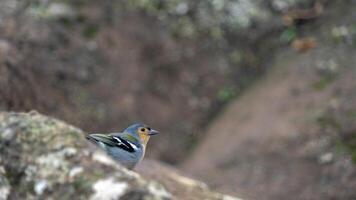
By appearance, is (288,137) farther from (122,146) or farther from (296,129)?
(122,146)

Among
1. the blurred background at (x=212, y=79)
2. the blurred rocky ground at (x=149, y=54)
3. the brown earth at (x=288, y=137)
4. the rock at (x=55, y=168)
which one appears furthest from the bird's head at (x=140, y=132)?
the blurred rocky ground at (x=149, y=54)

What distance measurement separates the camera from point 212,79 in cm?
1554

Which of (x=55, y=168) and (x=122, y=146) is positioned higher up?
(x=122, y=146)

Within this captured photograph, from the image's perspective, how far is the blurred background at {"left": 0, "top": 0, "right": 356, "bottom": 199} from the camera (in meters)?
12.7

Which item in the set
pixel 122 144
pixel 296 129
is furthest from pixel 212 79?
pixel 122 144

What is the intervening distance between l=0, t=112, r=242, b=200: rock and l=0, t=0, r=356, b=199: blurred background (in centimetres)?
607

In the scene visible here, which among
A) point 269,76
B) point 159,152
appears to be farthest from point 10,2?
point 269,76

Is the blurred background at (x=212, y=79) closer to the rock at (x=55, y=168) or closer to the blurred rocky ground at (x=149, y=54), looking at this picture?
the blurred rocky ground at (x=149, y=54)

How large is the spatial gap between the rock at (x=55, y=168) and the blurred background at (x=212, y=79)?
19.9 ft

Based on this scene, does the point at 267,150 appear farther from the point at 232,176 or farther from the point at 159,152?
the point at 159,152

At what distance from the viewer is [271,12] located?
16047 mm

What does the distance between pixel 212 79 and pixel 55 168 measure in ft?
34.0

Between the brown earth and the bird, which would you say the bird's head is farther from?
the brown earth

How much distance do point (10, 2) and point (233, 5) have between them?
14.2 ft
